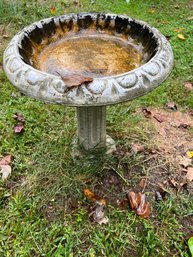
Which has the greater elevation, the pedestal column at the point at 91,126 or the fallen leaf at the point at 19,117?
the pedestal column at the point at 91,126

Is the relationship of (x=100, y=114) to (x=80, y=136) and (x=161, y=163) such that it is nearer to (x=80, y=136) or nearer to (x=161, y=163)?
(x=80, y=136)

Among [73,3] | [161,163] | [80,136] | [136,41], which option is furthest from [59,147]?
[73,3]

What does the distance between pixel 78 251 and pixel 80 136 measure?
817 mm

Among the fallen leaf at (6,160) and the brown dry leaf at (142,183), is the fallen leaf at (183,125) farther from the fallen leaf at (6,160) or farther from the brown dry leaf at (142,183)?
the fallen leaf at (6,160)

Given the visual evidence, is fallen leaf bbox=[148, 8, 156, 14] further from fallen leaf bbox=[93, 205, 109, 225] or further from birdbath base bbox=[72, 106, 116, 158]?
fallen leaf bbox=[93, 205, 109, 225]

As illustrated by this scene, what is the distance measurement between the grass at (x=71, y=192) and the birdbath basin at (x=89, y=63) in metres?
0.27

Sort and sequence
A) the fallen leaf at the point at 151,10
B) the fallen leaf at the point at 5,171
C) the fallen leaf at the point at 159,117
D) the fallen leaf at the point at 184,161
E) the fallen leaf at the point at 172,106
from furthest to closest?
the fallen leaf at the point at 151,10
the fallen leaf at the point at 172,106
the fallen leaf at the point at 159,117
the fallen leaf at the point at 184,161
the fallen leaf at the point at 5,171

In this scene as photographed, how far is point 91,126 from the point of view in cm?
226

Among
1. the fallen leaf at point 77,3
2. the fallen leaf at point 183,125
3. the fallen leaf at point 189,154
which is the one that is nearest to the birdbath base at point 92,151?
the fallen leaf at point 189,154

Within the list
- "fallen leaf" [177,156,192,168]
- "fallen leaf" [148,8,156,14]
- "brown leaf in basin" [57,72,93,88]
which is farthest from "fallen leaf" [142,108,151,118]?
"fallen leaf" [148,8,156,14]

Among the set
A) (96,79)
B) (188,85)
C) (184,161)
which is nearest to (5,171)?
(96,79)

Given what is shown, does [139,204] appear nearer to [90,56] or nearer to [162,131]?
[162,131]

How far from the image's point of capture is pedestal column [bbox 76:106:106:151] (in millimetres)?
2133

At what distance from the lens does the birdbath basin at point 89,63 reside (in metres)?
1.48
